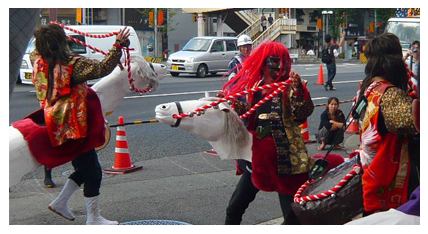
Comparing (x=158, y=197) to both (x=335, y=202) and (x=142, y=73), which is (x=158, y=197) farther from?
(x=335, y=202)

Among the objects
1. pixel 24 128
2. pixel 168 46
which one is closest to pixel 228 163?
pixel 24 128

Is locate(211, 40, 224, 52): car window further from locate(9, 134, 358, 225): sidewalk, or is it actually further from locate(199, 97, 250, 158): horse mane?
locate(199, 97, 250, 158): horse mane

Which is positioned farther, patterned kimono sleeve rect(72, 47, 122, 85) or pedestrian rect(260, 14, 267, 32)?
pedestrian rect(260, 14, 267, 32)

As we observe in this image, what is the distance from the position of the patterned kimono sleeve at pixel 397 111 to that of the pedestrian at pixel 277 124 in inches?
28.1

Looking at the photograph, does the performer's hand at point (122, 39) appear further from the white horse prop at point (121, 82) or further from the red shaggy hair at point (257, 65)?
the red shaggy hair at point (257, 65)

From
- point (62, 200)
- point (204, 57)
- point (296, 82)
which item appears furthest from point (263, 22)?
point (296, 82)

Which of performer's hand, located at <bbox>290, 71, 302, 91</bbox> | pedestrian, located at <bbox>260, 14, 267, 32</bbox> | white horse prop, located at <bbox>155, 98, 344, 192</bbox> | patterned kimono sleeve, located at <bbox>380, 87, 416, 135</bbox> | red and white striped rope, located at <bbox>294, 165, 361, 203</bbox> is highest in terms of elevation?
pedestrian, located at <bbox>260, 14, 267, 32</bbox>

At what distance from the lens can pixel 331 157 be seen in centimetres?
373

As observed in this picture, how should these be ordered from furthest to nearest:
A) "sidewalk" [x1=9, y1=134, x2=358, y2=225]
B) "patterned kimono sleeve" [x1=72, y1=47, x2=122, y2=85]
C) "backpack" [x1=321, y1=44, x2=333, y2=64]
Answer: "backpack" [x1=321, y1=44, x2=333, y2=64]
"sidewalk" [x1=9, y1=134, x2=358, y2=225]
"patterned kimono sleeve" [x1=72, y1=47, x2=122, y2=85]

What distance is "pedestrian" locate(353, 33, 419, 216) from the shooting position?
2988 millimetres

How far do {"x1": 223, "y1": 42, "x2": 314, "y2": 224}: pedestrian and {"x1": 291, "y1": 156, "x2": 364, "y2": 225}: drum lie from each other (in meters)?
0.37

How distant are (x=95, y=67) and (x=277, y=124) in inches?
58.2

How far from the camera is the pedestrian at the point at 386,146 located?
2.99 meters

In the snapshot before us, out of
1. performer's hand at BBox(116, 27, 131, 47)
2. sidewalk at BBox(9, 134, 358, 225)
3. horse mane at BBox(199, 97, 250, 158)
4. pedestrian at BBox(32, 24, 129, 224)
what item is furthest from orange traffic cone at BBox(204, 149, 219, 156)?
horse mane at BBox(199, 97, 250, 158)
